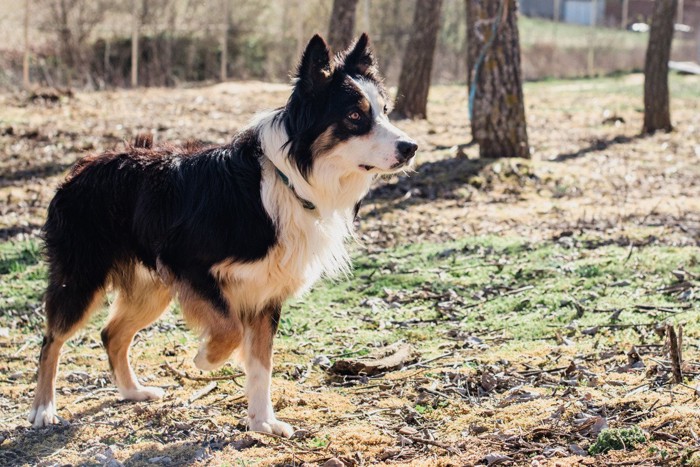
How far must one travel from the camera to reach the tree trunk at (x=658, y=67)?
16.4 metres

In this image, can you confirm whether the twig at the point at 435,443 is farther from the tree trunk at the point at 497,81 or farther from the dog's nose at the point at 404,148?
the tree trunk at the point at 497,81

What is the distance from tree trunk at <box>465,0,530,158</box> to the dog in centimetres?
747

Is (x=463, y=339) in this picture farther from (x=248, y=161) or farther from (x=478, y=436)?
(x=248, y=161)

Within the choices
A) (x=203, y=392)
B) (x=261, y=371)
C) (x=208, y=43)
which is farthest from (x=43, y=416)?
(x=208, y=43)

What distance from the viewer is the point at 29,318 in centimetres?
725

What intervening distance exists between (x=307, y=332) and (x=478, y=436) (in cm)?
250

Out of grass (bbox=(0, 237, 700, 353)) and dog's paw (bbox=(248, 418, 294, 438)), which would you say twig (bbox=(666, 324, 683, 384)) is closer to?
grass (bbox=(0, 237, 700, 353))

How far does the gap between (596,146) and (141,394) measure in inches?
463

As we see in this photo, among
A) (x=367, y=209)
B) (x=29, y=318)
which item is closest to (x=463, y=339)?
(x=29, y=318)

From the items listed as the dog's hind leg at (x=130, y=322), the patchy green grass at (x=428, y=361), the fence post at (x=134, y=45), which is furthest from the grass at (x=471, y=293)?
the fence post at (x=134, y=45)

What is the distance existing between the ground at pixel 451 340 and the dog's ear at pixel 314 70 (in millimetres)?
1142

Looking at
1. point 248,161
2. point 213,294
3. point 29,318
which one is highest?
point 248,161

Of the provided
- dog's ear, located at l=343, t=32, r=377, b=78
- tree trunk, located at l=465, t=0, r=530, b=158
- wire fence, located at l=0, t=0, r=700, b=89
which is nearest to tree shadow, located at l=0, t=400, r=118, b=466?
dog's ear, located at l=343, t=32, r=377, b=78

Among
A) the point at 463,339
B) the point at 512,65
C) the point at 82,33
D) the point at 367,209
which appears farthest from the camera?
the point at 82,33
